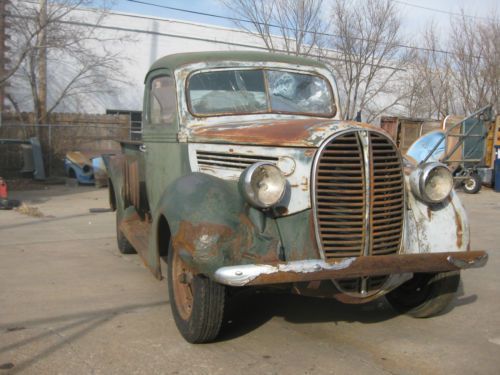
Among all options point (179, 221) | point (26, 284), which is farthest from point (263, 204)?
point (26, 284)

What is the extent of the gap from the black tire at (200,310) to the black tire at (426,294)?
5.59 ft

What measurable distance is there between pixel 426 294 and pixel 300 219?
1508 millimetres

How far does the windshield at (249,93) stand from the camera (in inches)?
185

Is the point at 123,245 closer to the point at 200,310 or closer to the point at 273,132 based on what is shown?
the point at 200,310

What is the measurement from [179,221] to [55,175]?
1342 centimetres

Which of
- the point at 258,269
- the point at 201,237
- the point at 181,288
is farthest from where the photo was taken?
the point at 181,288

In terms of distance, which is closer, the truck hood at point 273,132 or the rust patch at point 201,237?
the rust patch at point 201,237

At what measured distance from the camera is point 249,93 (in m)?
4.79

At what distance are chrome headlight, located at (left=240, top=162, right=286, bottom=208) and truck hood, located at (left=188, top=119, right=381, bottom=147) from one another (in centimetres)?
27

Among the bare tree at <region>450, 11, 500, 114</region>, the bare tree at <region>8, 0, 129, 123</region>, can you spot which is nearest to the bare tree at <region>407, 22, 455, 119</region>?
the bare tree at <region>450, 11, 500, 114</region>

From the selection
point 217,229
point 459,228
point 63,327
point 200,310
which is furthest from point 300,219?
point 63,327

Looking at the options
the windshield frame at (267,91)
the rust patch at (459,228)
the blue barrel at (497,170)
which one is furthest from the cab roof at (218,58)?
the blue barrel at (497,170)

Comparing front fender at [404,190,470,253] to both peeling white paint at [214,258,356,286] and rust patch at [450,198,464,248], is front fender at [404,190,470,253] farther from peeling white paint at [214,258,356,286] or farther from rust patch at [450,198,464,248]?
peeling white paint at [214,258,356,286]

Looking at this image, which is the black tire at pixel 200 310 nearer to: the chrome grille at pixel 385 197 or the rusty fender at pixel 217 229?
the rusty fender at pixel 217 229
